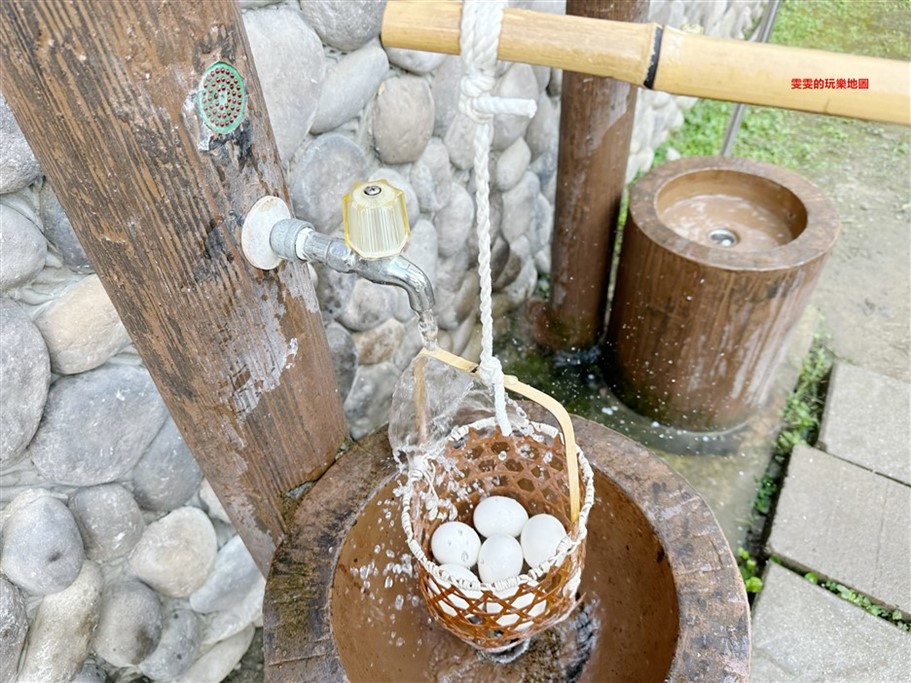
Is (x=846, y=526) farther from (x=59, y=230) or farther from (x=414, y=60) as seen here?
(x=59, y=230)

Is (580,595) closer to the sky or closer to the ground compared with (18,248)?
closer to the ground

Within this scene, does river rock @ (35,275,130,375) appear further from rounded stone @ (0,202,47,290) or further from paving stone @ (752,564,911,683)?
paving stone @ (752,564,911,683)

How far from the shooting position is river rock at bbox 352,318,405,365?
181 centimetres

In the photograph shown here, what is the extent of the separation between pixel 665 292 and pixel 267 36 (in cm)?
143

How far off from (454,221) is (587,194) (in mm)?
528

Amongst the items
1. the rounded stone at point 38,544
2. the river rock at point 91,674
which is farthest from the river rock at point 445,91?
the river rock at point 91,674

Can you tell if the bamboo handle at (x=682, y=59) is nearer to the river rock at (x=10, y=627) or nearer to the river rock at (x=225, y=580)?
the river rock at (x=10, y=627)

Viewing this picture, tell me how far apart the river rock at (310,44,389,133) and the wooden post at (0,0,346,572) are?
46 cm

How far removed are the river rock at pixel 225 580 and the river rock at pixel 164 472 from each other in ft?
0.75

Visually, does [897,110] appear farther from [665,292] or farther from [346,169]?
[665,292]

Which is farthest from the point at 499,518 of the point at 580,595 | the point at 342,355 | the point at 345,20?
the point at 345,20

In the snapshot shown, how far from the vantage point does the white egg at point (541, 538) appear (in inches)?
53.1

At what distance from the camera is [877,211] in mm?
3506

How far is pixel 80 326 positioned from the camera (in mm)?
1157
